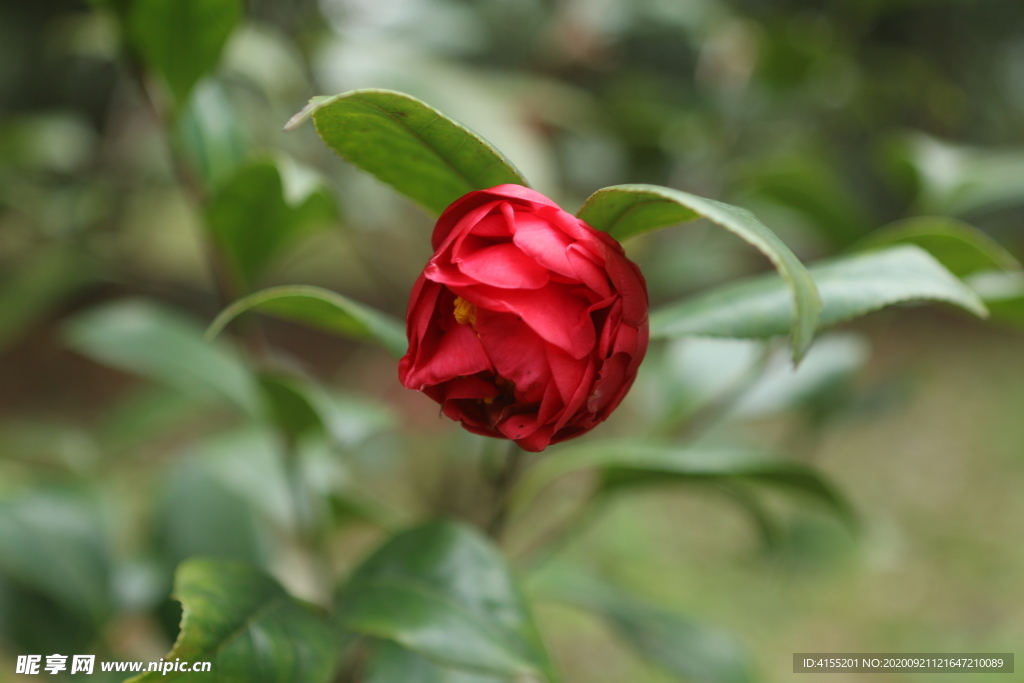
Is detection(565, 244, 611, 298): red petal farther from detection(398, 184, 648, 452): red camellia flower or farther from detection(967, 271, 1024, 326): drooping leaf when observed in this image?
detection(967, 271, 1024, 326): drooping leaf

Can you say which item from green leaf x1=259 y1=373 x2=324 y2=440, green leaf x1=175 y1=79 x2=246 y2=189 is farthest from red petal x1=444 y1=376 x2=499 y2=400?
green leaf x1=175 y1=79 x2=246 y2=189

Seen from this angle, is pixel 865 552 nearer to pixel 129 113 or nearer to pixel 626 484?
pixel 626 484

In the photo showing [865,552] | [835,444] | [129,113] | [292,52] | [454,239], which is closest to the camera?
[454,239]

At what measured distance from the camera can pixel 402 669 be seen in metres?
0.45

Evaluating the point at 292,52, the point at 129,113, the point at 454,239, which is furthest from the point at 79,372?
the point at 454,239

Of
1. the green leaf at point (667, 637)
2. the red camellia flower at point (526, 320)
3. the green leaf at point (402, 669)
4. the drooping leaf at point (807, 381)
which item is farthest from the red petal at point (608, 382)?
the drooping leaf at point (807, 381)

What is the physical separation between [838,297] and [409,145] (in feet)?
0.71

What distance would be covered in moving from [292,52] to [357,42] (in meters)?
0.24

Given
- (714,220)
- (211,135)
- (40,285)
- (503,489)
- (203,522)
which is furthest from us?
(40,285)

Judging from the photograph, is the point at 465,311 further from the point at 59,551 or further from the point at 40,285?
the point at 40,285

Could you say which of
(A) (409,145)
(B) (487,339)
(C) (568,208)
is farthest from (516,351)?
(C) (568,208)

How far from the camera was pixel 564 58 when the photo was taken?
1.27 meters

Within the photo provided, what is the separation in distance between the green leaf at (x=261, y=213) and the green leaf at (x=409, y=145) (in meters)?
0.15

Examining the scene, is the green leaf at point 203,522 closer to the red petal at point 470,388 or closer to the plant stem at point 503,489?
the plant stem at point 503,489
